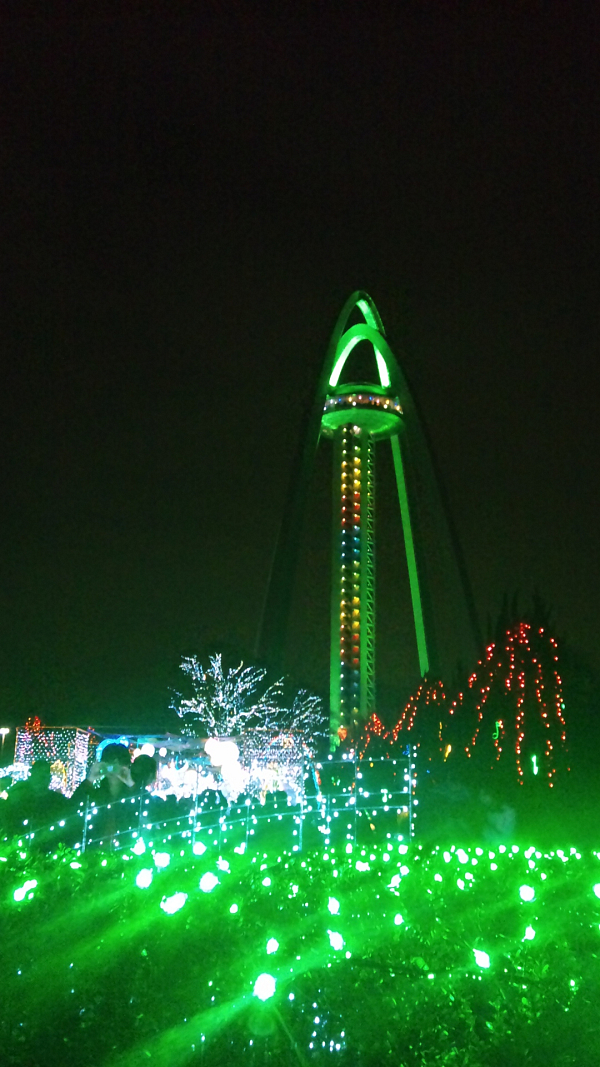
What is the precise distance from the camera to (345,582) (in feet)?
234

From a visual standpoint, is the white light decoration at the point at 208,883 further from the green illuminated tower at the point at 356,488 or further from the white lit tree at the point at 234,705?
the green illuminated tower at the point at 356,488

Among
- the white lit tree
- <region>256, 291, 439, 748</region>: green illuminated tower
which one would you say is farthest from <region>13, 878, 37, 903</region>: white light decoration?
<region>256, 291, 439, 748</region>: green illuminated tower

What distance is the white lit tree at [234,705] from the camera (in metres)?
46.3

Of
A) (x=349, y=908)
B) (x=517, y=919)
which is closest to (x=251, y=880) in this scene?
(x=349, y=908)

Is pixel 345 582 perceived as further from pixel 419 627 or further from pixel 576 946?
pixel 576 946

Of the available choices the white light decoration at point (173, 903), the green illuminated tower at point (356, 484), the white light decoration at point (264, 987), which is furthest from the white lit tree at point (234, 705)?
the white light decoration at point (264, 987)

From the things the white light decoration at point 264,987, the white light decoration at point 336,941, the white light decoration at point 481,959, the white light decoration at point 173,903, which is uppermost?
the white light decoration at point 173,903

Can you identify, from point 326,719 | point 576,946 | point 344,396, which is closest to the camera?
point 576,946

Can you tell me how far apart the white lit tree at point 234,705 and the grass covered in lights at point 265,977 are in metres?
39.3

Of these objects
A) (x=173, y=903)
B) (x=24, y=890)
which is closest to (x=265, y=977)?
(x=173, y=903)

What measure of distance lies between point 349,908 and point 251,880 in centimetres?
53

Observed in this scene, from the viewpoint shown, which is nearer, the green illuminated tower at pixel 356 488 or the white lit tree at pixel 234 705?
the white lit tree at pixel 234 705

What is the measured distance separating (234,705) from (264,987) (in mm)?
44300

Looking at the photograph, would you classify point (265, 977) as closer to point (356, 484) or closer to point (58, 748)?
point (58, 748)
